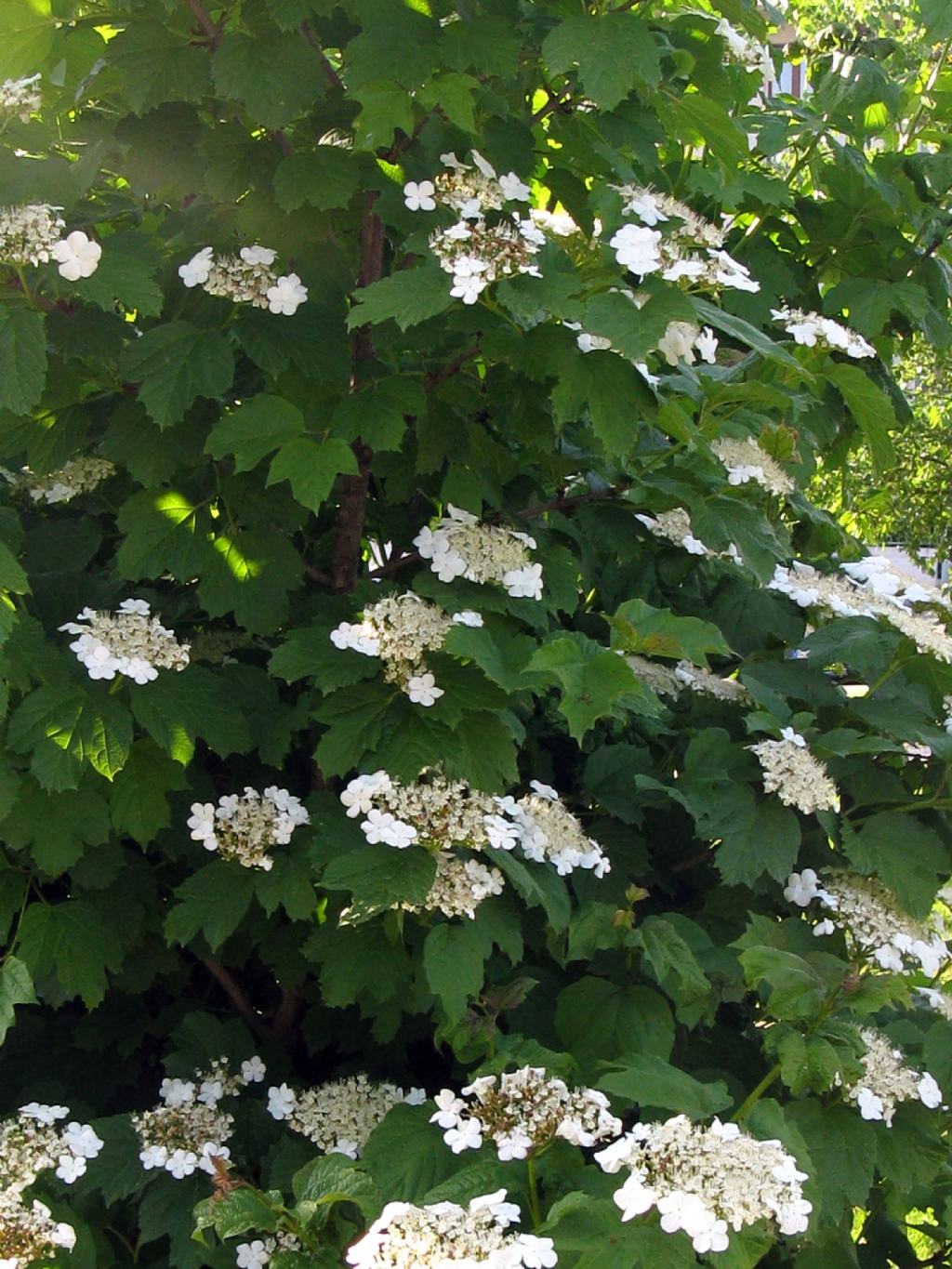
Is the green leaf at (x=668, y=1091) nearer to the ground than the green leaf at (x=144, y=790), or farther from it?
farther from it

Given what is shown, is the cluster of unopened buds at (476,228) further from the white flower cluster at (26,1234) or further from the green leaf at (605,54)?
the white flower cluster at (26,1234)

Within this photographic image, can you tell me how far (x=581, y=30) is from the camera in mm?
1808

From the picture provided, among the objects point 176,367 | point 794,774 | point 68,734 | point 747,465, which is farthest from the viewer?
point 747,465

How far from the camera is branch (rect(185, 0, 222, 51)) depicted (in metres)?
1.91

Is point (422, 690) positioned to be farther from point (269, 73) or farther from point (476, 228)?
point (269, 73)

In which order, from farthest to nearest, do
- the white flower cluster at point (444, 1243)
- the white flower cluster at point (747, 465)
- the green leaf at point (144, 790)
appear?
the white flower cluster at point (747, 465) < the green leaf at point (144, 790) < the white flower cluster at point (444, 1243)

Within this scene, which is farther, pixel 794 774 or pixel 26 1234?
pixel 794 774

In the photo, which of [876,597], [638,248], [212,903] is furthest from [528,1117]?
[876,597]

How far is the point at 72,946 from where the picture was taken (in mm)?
1950

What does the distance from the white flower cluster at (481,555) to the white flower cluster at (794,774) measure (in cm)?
42

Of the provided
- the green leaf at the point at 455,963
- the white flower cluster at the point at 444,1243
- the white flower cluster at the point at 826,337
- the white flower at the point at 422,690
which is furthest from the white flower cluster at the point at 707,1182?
the white flower cluster at the point at 826,337

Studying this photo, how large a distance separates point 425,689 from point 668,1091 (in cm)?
57

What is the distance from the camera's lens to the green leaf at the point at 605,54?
1.78 metres

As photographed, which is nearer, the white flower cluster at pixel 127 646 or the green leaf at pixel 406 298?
the green leaf at pixel 406 298
